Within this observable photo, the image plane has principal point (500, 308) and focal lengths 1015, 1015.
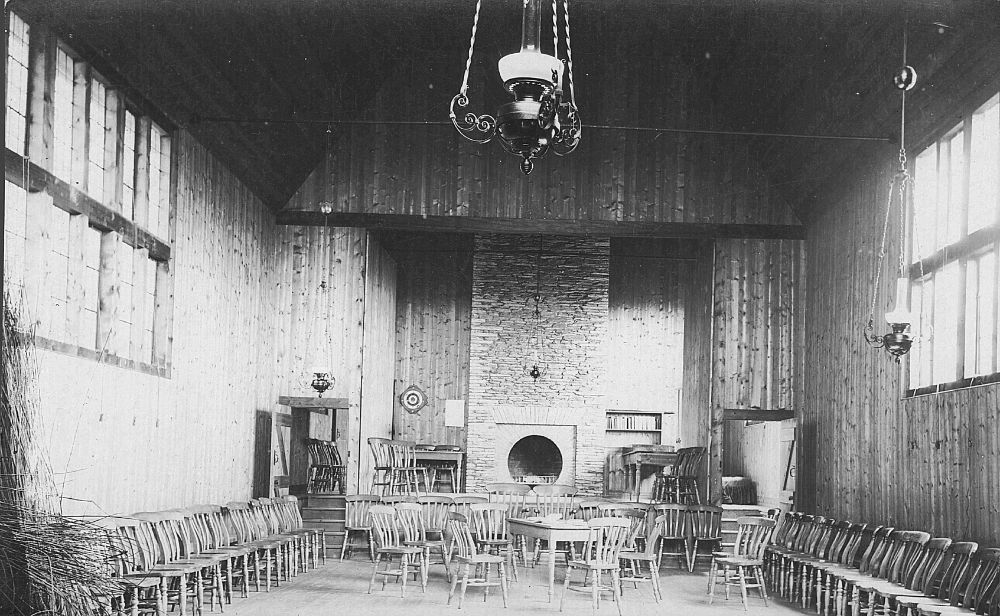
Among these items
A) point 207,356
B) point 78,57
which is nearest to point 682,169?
point 207,356

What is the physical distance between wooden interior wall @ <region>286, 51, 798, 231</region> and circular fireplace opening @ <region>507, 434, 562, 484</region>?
19.7 ft

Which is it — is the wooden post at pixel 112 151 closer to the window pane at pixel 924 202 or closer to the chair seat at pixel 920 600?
the chair seat at pixel 920 600

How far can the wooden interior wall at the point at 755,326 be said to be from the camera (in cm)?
1468

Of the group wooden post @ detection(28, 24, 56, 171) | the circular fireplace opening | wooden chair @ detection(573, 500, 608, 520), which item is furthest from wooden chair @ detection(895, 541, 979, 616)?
the circular fireplace opening

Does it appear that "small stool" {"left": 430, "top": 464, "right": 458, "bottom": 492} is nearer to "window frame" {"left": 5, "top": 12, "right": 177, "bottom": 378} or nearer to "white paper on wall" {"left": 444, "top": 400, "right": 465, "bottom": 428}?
"white paper on wall" {"left": 444, "top": 400, "right": 465, "bottom": 428}

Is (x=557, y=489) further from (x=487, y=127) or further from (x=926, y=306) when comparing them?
(x=487, y=127)

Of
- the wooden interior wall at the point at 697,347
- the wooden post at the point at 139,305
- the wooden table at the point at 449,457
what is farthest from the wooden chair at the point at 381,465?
the wooden post at the point at 139,305

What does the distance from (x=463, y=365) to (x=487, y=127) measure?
1478 cm

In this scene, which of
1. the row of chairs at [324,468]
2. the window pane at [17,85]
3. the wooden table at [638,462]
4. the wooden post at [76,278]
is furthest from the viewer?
the wooden table at [638,462]

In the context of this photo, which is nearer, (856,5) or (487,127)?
(487,127)

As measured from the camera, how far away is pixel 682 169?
14.6 meters

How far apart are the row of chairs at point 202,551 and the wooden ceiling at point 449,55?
160 inches

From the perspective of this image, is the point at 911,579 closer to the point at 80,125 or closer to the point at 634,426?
the point at 80,125

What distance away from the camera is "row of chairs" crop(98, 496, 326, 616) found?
7.93 meters
